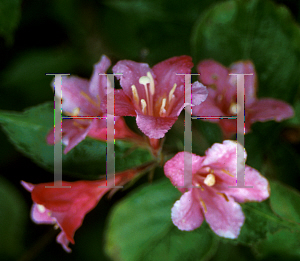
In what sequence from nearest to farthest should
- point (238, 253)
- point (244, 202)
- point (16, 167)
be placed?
1. point (244, 202)
2. point (238, 253)
3. point (16, 167)

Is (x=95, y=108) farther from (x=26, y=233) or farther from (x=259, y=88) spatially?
(x=26, y=233)

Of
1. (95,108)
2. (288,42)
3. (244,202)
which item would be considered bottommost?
(244,202)

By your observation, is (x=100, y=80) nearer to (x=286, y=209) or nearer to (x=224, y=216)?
(x=224, y=216)

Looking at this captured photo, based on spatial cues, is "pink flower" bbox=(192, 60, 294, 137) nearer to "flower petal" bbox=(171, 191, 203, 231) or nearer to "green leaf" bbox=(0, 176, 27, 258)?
"flower petal" bbox=(171, 191, 203, 231)

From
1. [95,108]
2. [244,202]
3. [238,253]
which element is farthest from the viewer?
[238,253]

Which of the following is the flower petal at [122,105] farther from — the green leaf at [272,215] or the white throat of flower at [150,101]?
the green leaf at [272,215]

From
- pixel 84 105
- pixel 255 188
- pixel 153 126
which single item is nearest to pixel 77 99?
pixel 84 105

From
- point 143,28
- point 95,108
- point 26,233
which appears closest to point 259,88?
point 95,108
